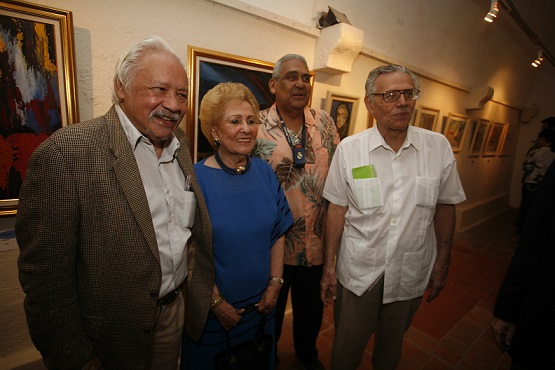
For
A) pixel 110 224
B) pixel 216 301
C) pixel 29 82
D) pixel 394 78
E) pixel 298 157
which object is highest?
pixel 394 78

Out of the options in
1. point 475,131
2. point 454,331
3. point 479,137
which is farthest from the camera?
point 479,137

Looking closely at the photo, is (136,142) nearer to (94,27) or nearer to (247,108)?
(247,108)

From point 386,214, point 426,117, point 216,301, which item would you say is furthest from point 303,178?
point 426,117

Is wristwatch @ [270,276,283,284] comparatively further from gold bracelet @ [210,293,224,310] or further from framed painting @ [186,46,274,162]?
framed painting @ [186,46,274,162]

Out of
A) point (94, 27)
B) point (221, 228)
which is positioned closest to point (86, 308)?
point (221, 228)

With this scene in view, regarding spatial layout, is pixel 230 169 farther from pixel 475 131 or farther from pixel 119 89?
pixel 475 131

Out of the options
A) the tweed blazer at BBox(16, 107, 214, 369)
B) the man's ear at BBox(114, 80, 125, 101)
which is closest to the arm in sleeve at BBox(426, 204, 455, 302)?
the tweed blazer at BBox(16, 107, 214, 369)

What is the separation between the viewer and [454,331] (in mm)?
3180

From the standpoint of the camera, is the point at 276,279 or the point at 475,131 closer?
the point at 276,279

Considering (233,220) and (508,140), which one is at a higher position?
(508,140)

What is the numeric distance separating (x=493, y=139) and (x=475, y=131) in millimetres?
1646

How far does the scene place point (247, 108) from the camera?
1.59 m

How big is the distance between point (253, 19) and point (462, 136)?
5857 mm

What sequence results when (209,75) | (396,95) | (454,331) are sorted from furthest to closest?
(454,331), (209,75), (396,95)
